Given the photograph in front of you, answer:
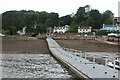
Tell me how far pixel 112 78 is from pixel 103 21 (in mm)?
131689

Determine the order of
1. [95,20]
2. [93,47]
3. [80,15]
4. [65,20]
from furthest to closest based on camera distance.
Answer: [65,20] < [80,15] < [95,20] < [93,47]

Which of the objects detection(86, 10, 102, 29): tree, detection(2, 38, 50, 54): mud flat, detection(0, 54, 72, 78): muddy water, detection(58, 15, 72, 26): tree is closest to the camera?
detection(0, 54, 72, 78): muddy water

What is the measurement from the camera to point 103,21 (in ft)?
455

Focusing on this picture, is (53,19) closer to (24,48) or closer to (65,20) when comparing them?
(65,20)

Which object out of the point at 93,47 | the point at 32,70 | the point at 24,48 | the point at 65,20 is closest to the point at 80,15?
the point at 65,20

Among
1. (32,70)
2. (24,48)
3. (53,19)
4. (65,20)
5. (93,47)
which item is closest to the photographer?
(32,70)

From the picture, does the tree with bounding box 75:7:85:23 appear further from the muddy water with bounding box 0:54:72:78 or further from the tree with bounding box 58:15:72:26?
the muddy water with bounding box 0:54:72:78

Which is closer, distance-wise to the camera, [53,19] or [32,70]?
[32,70]

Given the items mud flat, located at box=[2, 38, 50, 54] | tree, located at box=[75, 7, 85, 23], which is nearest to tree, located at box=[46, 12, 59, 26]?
tree, located at box=[75, 7, 85, 23]

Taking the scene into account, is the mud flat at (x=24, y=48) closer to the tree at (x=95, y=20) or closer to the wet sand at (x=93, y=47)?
the wet sand at (x=93, y=47)

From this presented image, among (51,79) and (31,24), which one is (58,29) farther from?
(51,79)

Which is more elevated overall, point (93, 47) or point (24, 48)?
point (24, 48)

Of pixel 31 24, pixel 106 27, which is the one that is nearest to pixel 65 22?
pixel 31 24

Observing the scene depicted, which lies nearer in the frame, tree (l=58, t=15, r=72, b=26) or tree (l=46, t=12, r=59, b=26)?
tree (l=58, t=15, r=72, b=26)
